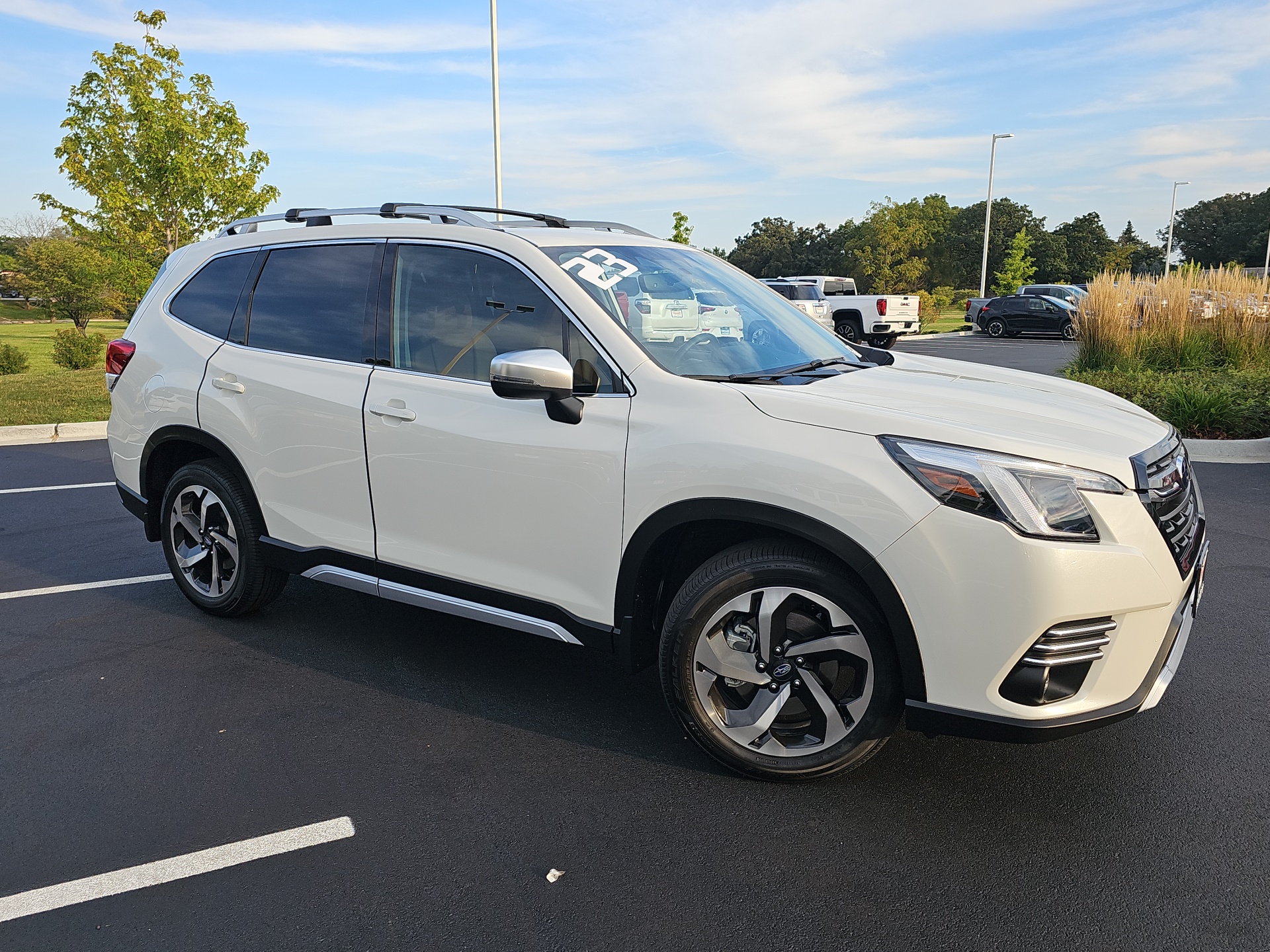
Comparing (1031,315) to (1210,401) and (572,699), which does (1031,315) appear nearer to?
(1210,401)

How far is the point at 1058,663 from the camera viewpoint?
104 inches

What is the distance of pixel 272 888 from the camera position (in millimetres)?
2621

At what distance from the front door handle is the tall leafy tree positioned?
8454 centimetres

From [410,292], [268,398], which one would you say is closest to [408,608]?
[268,398]

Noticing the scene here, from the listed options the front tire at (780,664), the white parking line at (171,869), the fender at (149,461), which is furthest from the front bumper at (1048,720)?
the fender at (149,461)

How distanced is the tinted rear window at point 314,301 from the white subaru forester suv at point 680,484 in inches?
0.5

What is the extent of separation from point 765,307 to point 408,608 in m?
2.47

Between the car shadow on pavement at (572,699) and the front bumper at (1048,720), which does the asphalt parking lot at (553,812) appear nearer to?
the car shadow on pavement at (572,699)

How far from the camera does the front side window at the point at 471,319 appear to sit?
339 centimetres

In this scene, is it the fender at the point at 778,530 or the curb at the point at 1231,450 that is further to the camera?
the curb at the point at 1231,450

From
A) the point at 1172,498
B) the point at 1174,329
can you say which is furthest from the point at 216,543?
the point at 1174,329

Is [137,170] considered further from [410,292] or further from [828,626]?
[828,626]

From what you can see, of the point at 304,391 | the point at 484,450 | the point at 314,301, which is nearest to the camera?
the point at 484,450

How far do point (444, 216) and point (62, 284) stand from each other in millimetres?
56591
